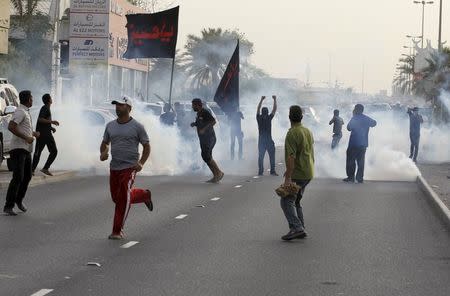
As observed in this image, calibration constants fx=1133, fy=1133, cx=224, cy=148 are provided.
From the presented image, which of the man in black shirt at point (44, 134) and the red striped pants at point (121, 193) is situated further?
the man in black shirt at point (44, 134)

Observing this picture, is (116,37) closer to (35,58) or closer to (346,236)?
(35,58)

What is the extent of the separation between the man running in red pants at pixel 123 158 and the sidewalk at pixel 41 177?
8160 millimetres

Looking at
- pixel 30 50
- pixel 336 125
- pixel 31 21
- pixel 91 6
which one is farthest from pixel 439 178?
pixel 30 50

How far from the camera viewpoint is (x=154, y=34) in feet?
108

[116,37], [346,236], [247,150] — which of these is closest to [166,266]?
[346,236]

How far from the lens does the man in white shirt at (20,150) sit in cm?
1567

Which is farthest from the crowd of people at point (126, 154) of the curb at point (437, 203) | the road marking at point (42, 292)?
the road marking at point (42, 292)

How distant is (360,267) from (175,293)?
247cm

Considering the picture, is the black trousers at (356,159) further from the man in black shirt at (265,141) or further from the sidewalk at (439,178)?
the man in black shirt at (265,141)

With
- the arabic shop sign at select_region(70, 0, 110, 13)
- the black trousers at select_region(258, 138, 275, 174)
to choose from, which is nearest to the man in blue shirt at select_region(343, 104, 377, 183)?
the black trousers at select_region(258, 138, 275, 174)

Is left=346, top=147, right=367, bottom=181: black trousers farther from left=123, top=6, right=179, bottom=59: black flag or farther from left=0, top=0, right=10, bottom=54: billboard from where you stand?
left=0, top=0, right=10, bottom=54: billboard

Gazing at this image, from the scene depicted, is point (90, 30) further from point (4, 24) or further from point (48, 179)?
point (48, 179)

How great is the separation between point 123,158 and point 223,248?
164 cm

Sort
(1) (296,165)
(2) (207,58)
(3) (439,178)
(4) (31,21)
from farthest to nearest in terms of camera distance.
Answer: (2) (207,58), (4) (31,21), (3) (439,178), (1) (296,165)
